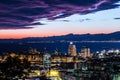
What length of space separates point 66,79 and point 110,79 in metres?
8.50

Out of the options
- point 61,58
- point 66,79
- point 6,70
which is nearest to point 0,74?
point 6,70

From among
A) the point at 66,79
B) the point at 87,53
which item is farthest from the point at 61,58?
the point at 66,79

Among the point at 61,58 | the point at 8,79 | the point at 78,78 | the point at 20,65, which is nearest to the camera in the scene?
the point at 8,79

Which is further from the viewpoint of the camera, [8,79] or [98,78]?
[98,78]

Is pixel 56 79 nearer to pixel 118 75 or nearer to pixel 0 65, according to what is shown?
pixel 118 75

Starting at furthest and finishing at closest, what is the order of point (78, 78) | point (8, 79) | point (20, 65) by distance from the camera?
point (78, 78), point (20, 65), point (8, 79)

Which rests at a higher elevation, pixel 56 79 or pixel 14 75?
pixel 14 75

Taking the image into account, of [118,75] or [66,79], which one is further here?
[66,79]

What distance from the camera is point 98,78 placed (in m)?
54.8

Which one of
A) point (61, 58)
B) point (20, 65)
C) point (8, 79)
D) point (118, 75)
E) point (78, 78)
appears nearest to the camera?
point (8, 79)

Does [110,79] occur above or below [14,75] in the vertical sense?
below

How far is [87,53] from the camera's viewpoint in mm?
141375

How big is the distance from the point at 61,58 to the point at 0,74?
93142mm

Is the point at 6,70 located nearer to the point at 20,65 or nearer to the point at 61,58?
the point at 20,65
